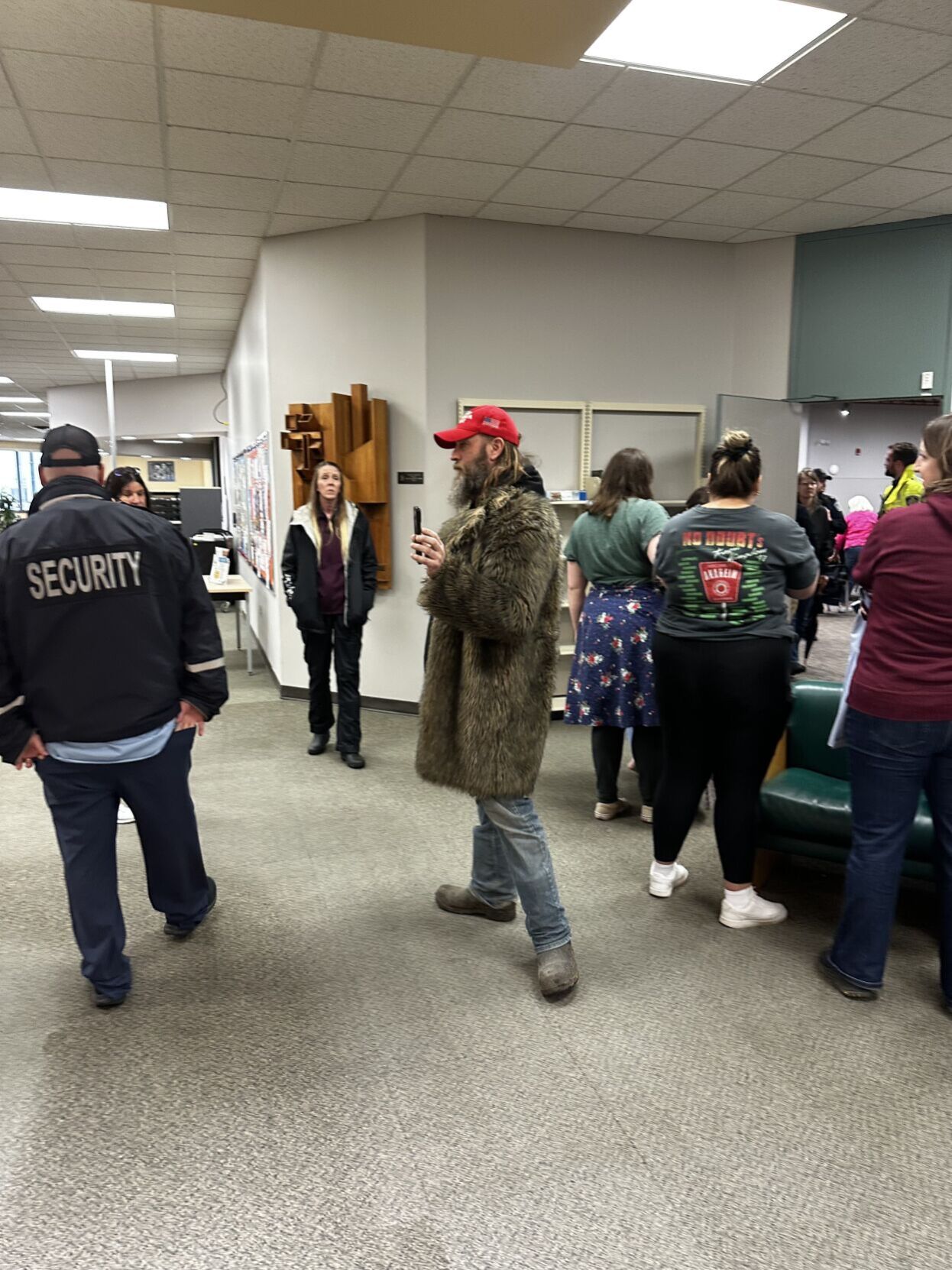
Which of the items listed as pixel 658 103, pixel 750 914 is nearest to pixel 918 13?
pixel 658 103

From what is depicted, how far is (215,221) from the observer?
504 centimetres

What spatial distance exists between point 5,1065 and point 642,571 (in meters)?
2.58

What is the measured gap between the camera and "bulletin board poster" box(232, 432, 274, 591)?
19.5 ft

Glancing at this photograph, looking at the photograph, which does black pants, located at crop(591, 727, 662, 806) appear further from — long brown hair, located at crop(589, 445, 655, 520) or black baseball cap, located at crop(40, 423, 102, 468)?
black baseball cap, located at crop(40, 423, 102, 468)

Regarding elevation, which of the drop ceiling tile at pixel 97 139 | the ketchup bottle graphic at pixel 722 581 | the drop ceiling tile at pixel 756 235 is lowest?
the ketchup bottle graphic at pixel 722 581

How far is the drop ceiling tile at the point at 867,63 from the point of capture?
3.01 meters

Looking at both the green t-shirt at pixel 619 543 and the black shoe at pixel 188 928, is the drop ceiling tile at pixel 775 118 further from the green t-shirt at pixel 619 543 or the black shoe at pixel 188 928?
the black shoe at pixel 188 928

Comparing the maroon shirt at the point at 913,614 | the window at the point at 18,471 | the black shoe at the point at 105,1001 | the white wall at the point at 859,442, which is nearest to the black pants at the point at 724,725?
the maroon shirt at the point at 913,614

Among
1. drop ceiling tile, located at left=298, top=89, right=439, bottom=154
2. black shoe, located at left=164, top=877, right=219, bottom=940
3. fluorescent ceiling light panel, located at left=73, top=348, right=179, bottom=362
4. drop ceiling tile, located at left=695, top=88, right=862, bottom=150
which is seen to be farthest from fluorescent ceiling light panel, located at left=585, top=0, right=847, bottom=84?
fluorescent ceiling light panel, located at left=73, top=348, right=179, bottom=362

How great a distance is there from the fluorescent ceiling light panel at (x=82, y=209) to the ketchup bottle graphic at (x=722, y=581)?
4092 mm

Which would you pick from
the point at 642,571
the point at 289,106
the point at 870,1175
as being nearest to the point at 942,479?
the point at 642,571

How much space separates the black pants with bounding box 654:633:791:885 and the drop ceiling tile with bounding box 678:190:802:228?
3.26 m

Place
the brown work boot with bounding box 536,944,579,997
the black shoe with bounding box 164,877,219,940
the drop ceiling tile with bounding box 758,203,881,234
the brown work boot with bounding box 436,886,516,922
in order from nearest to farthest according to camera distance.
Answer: the brown work boot with bounding box 536,944,579,997
the black shoe with bounding box 164,877,219,940
the brown work boot with bounding box 436,886,516,922
the drop ceiling tile with bounding box 758,203,881,234

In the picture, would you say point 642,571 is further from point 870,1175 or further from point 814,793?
point 870,1175
